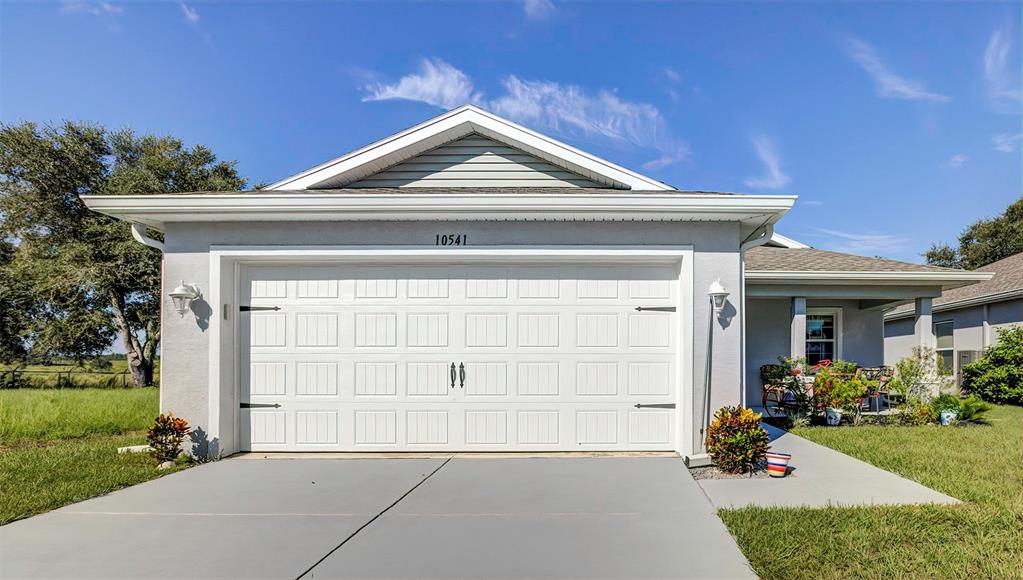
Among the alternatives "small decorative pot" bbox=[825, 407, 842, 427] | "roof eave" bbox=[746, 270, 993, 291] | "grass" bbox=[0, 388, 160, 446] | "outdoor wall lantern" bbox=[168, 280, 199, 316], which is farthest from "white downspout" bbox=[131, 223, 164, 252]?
"small decorative pot" bbox=[825, 407, 842, 427]

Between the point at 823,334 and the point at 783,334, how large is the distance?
148 cm

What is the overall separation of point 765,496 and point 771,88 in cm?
1069

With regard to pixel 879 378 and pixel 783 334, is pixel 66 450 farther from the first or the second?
pixel 879 378

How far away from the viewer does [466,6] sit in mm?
9125

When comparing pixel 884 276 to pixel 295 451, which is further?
pixel 884 276

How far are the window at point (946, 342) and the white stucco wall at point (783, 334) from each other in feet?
19.4

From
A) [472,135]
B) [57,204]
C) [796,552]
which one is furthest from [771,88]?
[57,204]

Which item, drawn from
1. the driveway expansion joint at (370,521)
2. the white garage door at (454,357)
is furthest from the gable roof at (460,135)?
the driveway expansion joint at (370,521)

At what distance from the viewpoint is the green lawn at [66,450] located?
184 inches

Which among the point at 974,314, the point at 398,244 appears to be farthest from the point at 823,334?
the point at 398,244

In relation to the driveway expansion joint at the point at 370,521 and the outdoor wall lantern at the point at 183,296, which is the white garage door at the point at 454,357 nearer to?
the outdoor wall lantern at the point at 183,296

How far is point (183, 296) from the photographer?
18.7ft

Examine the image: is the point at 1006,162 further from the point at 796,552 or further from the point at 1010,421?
the point at 796,552

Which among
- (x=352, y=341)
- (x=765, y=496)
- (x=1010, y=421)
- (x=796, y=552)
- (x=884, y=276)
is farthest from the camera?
(x=884, y=276)
